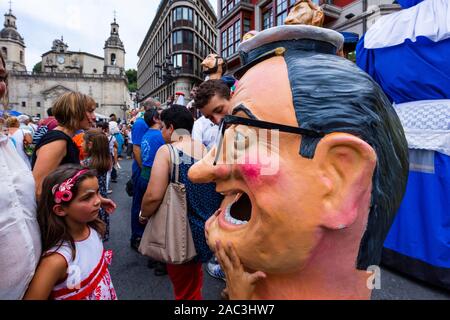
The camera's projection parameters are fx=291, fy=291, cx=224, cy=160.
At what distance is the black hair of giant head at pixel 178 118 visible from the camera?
2396 millimetres

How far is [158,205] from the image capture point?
6.77 ft

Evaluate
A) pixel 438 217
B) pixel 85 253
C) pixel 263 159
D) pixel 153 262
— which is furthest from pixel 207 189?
pixel 438 217

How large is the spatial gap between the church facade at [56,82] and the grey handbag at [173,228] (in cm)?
5210

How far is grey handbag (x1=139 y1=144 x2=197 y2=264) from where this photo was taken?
1969 mm

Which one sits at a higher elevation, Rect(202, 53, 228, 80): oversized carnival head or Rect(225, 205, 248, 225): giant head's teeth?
Rect(202, 53, 228, 80): oversized carnival head

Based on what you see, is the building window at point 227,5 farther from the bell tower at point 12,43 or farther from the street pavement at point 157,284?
the bell tower at point 12,43

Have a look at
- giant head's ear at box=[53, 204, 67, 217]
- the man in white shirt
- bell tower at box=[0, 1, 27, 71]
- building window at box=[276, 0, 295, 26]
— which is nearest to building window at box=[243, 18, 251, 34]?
building window at box=[276, 0, 295, 26]

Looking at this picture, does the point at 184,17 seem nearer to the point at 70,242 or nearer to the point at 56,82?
the point at 56,82

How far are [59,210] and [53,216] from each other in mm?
54

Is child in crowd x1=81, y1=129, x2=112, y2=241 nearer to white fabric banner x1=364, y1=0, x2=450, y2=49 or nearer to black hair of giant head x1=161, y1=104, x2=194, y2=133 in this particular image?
black hair of giant head x1=161, y1=104, x2=194, y2=133

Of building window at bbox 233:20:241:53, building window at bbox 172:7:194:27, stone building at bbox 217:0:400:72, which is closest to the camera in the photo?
stone building at bbox 217:0:400:72

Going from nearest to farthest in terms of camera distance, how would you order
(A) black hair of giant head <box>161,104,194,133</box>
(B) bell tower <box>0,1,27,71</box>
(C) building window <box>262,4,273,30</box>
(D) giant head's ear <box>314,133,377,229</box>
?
(D) giant head's ear <box>314,133,377,229</box>
(A) black hair of giant head <box>161,104,194,133</box>
(C) building window <box>262,4,273,30</box>
(B) bell tower <box>0,1,27,71</box>
